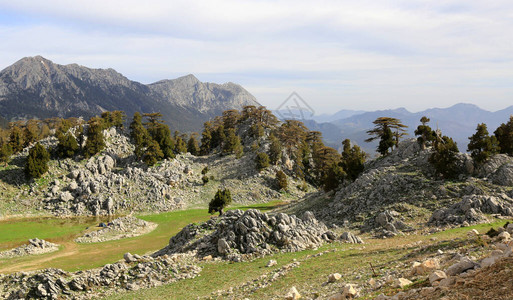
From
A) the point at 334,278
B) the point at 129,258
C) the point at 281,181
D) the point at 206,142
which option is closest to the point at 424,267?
the point at 334,278

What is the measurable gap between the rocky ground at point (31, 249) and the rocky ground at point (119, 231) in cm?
546

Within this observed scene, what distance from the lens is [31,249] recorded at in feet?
163

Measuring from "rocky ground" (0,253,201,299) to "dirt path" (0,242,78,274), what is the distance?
576 inches

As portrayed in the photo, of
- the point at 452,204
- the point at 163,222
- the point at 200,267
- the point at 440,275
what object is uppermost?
the point at 440,275

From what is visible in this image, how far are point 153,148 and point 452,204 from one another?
79755 millimetres

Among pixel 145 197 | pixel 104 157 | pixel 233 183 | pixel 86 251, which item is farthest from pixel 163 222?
pixel 104 157

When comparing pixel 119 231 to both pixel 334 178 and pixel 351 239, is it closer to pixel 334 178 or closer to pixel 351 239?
pixel 334 178

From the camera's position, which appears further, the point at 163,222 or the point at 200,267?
the point at 163,222

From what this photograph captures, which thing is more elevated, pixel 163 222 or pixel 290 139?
pixel 290 139

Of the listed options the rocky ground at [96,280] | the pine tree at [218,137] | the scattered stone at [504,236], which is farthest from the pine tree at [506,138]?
the pine tree at [218,137]

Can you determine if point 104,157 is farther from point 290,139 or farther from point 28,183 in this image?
point 290,139

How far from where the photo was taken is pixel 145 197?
8375 cm

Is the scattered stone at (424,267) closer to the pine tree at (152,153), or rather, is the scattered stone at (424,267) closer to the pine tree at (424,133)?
the pine tree at (424,133)

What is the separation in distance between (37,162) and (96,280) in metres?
69.8
